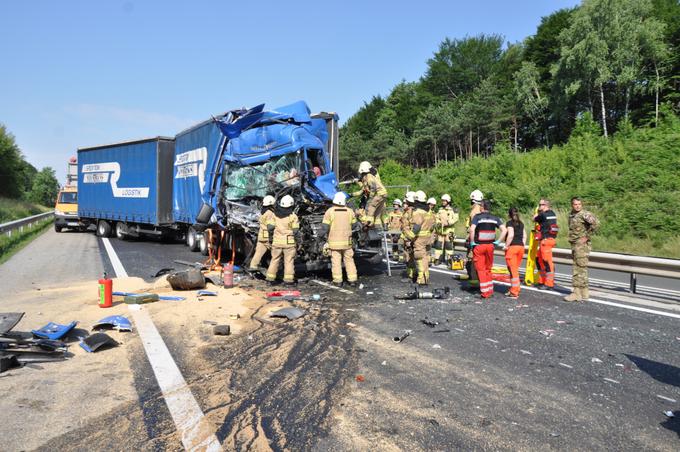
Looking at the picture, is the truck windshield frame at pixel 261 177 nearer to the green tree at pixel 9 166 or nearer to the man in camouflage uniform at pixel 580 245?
the man in camouflage uniform at pixel 580 245

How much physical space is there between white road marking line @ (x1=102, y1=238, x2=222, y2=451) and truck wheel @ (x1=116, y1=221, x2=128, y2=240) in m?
13.8

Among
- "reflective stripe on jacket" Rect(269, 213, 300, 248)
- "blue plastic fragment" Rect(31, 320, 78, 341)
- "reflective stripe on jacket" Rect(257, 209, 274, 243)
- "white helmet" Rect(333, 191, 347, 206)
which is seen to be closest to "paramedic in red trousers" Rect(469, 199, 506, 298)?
"white helmet" Rect(333, 191, 347, 206)

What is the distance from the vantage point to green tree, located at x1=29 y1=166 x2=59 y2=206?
74.8 metres

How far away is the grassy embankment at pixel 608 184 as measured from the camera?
15344mm

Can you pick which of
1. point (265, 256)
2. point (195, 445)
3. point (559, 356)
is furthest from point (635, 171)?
point (195, 445)

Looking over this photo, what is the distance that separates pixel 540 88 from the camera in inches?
1663

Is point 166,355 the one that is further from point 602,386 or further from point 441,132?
point 441,132

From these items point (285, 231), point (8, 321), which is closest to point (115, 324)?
point (8, 321)

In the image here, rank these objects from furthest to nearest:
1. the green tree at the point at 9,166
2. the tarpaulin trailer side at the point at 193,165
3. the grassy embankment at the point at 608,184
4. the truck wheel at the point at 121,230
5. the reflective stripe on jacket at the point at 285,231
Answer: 1. the green tree at the point at 9,166
2. the truck wheel at the point at 121,230
3. the grassy embankment at the point at 608,184
4. the tarpaulin trailer side at the point at 193,165
5. the reflective stripe on jacket at the point at 285,231

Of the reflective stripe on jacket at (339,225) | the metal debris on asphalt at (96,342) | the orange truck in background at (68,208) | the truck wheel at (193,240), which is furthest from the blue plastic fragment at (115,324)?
the orange truck in background at (68,208)

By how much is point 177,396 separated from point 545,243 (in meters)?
6.79

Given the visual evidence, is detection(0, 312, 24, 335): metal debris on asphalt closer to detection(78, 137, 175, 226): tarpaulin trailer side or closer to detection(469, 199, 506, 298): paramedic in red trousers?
detection(469, 199, 506, 298): paramedic in red trousers

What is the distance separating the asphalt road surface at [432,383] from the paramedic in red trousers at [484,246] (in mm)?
863

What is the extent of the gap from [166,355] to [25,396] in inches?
49.7
